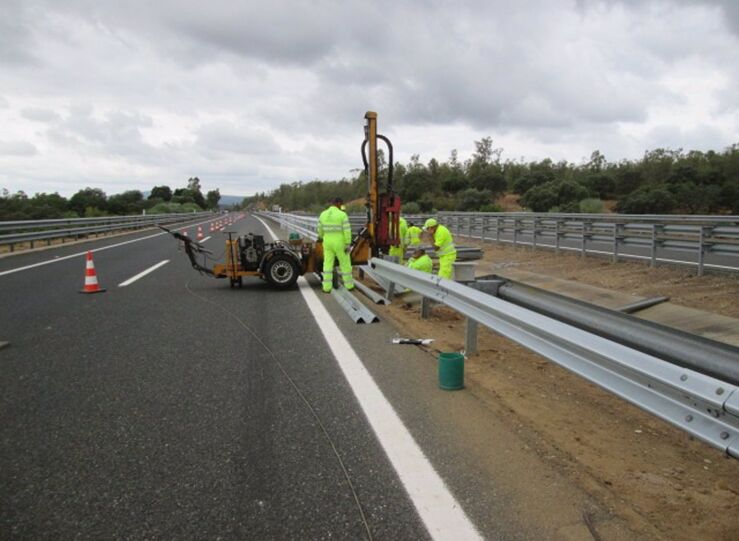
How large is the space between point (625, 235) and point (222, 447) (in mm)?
13836

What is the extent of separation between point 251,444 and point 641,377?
237 centimetres

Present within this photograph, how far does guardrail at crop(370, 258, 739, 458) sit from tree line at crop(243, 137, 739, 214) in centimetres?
4081

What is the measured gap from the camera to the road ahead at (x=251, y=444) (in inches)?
111

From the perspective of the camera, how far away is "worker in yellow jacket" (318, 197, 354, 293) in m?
9.95

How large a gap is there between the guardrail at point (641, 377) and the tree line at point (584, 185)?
40806 mm

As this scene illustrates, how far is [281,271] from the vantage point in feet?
34.1

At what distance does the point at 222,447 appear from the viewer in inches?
143

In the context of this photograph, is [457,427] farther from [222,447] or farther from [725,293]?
[725,293]

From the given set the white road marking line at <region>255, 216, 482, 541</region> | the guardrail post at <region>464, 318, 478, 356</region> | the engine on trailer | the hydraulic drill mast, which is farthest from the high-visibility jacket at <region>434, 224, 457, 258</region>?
the white road marking line at <region>255, 216, 482, 541</region>

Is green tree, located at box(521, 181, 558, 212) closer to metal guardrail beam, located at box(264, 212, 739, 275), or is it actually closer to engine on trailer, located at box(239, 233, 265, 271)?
metal guardrail beam, located at box(264, 212, 739, 275)

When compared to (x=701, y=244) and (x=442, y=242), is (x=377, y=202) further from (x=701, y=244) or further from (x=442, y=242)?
(x=701, y=244)

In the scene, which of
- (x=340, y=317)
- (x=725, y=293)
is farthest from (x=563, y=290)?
(x=340, y=317)

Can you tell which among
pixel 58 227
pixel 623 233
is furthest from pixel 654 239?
pixel 58 227

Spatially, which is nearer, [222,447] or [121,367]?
[222,447]
